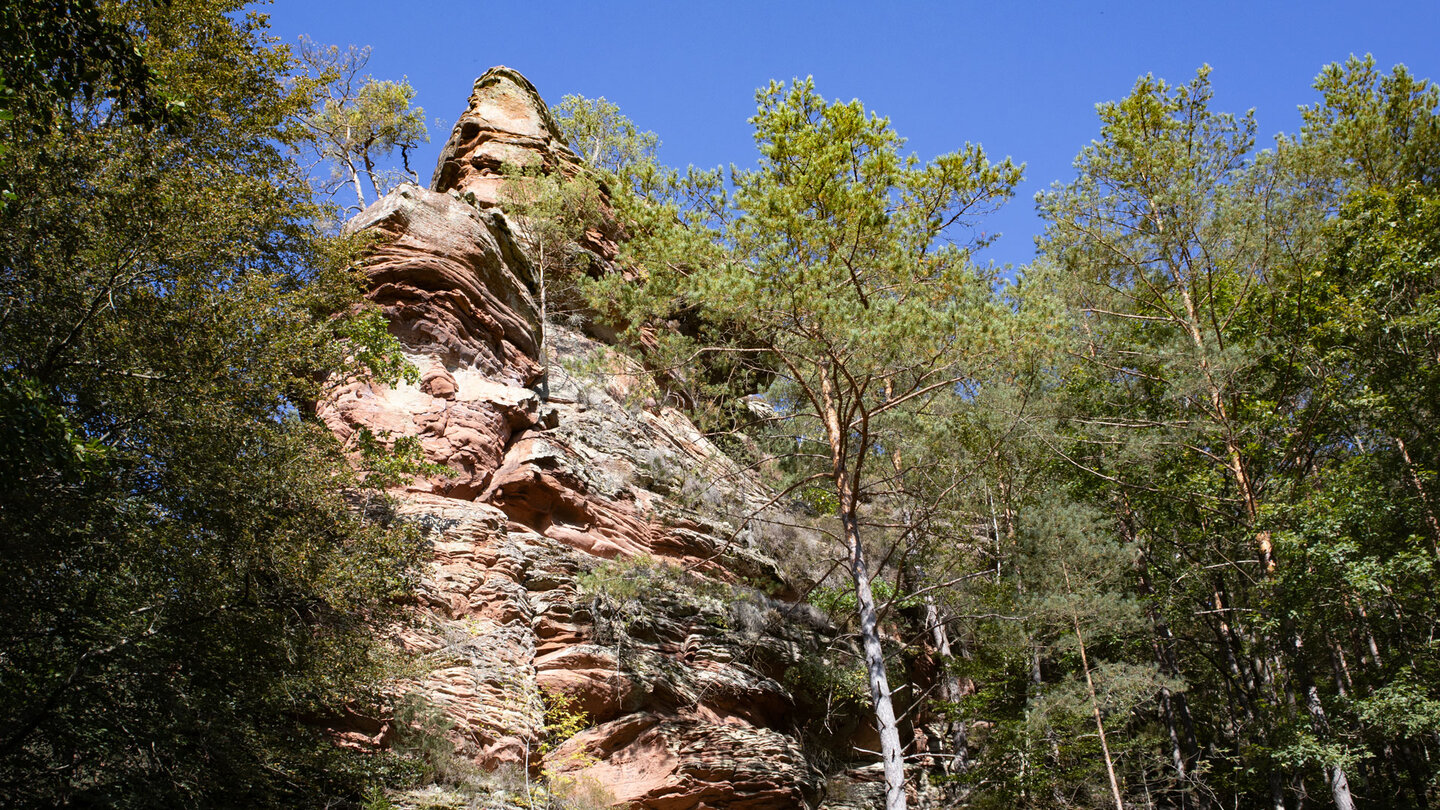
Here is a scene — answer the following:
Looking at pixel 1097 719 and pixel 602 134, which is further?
pixel 602 134

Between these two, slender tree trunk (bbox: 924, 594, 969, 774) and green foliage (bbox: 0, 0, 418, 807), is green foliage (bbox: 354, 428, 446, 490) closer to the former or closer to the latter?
green foliage (bbox: 0, 0, 418, 807)

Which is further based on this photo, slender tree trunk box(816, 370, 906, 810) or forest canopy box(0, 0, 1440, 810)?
slender tree trunk box(816, 370, 906, 810)

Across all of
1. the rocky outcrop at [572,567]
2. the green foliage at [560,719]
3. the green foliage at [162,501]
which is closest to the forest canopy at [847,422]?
the green foliage at [162,501]

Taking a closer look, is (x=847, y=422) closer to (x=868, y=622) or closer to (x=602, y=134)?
(x=868, y=622)

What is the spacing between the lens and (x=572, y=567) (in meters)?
12.2

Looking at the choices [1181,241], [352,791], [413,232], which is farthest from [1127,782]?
[413,232]

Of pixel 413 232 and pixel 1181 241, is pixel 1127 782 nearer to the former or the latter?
pixel 1181 241

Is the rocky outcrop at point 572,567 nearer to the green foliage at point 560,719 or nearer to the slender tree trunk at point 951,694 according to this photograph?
the green foliage at point 560,719

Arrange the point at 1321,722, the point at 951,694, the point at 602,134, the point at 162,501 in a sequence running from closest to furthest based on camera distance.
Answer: the point at 162,501 < the point at 1321,722 < the point at 951,694 < the point at 602,134

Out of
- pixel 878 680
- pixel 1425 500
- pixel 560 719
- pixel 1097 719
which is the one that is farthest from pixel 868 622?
pixel 1425 500

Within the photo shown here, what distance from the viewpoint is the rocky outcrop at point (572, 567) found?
34.2 ft

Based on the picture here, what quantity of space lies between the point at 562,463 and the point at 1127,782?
11.9 metres

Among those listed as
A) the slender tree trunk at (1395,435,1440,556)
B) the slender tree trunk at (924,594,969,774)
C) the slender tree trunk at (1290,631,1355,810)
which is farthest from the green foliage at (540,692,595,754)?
the slender tree trunk at (1395,435,1440,556)

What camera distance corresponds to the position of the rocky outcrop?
10.4 meters
